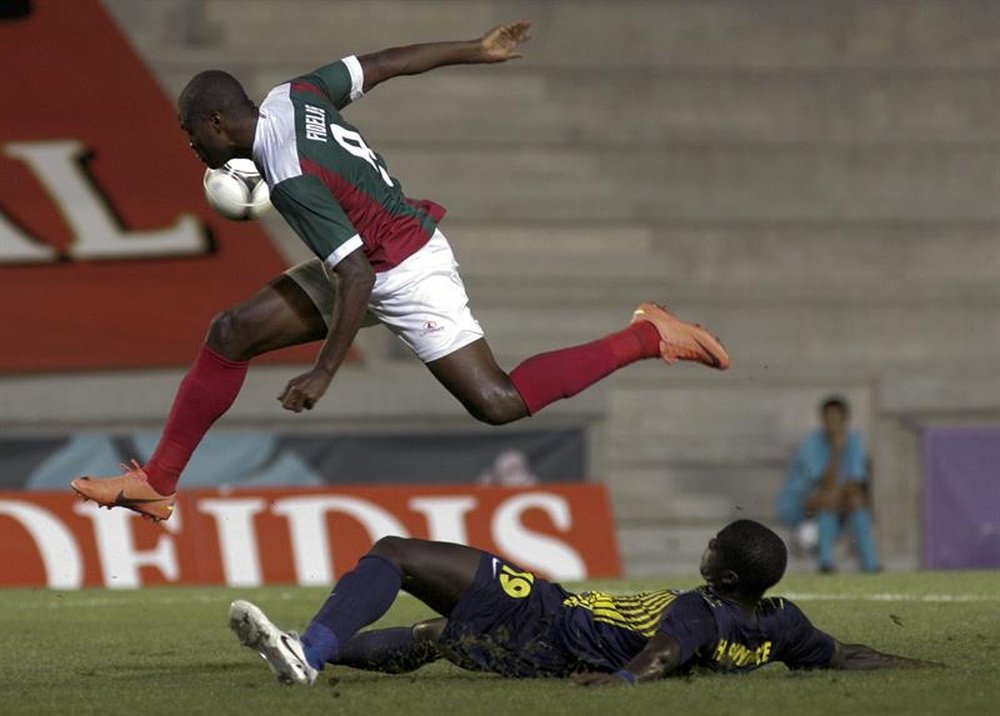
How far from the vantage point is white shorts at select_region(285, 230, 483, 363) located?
21.5ft

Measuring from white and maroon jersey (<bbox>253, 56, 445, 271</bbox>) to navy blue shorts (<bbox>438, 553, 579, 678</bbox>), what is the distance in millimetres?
1172

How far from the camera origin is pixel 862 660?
580cm

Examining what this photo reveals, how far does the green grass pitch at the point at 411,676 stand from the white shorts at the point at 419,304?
40.2 inches

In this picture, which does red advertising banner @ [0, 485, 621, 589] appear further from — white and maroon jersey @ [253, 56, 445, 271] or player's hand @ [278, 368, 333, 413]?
player's hand @ [278, 368, 333, 413]

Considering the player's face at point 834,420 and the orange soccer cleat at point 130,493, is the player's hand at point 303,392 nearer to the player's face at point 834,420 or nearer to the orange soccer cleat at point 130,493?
the orange soccer cleat at point 130,493

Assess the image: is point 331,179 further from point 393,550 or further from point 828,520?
point 828,520

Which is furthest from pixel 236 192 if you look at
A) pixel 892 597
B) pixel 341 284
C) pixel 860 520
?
pixel 860 520

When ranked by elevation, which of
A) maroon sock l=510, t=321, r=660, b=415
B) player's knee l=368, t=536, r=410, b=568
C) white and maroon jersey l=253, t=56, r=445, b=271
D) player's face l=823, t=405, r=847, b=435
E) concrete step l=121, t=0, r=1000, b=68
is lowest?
player's face l=823, t=405, r=847, b=435

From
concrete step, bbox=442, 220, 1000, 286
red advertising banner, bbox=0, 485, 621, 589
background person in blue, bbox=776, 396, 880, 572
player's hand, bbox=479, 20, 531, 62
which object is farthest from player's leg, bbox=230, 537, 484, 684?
concrete step, bbox=442, 220, 1000, 286

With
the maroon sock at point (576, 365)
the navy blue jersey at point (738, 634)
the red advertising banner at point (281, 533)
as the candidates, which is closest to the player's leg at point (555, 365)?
the maroon sock at point (576, 365)

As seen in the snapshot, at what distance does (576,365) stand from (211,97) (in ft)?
4.80

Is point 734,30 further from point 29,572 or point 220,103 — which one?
point 220,103

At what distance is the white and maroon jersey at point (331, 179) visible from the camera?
20.4 ft

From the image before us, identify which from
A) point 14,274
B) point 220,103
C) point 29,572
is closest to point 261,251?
point 14,274
